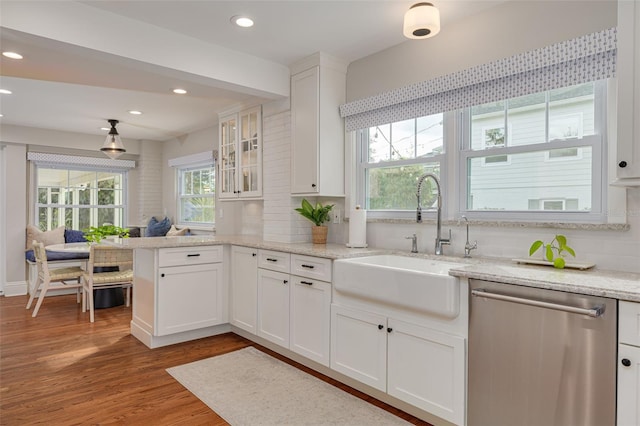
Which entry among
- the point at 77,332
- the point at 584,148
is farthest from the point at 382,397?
the point at 77,332

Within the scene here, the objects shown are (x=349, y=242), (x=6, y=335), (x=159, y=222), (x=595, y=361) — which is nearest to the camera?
(x=595, y=361)

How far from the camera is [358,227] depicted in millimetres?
3186

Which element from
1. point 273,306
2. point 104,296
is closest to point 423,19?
point 273,306

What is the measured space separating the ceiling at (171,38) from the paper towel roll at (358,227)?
1.35m

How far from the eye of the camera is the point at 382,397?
2488 mm

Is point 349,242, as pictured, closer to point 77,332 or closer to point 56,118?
point 77,332

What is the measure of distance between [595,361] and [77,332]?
4.31m

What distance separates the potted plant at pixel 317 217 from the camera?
353 cm

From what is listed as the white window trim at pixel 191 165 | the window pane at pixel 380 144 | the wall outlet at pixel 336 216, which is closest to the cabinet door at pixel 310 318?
the wall outlet at pixel 336 216

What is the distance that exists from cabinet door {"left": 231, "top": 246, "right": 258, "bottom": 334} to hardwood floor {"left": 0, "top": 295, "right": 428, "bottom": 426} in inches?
8.4

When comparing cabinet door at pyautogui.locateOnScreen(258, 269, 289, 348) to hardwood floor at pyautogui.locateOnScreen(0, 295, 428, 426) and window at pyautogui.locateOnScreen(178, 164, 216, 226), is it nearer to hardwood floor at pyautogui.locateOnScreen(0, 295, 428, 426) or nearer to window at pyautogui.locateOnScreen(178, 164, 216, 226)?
hardwood floor at pyautogui.locateOnScreen(0, 295, 428, 426)

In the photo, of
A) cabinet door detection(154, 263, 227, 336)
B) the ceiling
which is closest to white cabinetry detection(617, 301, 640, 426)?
the ceiling

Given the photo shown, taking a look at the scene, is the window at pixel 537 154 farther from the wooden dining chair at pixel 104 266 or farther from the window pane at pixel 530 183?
the wooden dining chair at pixel 104 266

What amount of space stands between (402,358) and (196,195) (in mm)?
4932
